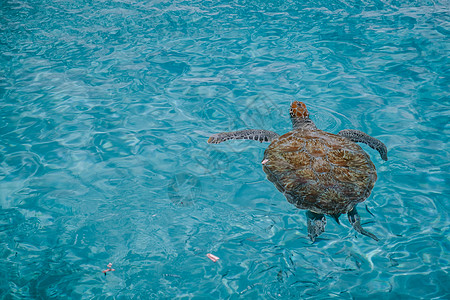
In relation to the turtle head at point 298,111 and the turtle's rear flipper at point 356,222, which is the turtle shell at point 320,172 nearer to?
the turtle's rear flipper at point 356,222

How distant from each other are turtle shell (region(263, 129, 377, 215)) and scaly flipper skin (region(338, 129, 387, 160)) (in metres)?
0.62

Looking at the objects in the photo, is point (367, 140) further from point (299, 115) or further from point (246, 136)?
point (246, 136)

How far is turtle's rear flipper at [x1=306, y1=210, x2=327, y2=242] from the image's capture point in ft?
11.4

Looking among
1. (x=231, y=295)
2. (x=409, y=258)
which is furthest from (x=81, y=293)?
(x=409, y=258)

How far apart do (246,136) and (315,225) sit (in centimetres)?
179

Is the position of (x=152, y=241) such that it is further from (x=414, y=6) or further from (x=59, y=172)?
(x=414, y=6)

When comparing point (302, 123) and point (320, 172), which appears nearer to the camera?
point (320, 172)

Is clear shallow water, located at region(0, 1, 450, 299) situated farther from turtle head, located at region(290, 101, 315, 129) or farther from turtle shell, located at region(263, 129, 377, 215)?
turtle shell, located at region(263, 129, 377, 215)

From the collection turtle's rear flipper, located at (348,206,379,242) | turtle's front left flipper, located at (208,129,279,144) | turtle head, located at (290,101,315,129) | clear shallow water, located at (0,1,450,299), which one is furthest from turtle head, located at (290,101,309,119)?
turtle's rear flipper, located at (348,206,379,242)

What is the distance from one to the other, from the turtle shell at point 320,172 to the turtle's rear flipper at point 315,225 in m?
0.18

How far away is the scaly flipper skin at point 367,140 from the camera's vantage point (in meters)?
4.45

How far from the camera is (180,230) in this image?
12.6ft

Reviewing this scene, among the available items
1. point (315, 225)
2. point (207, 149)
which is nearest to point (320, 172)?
point (315, 225)

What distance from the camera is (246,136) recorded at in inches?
191
